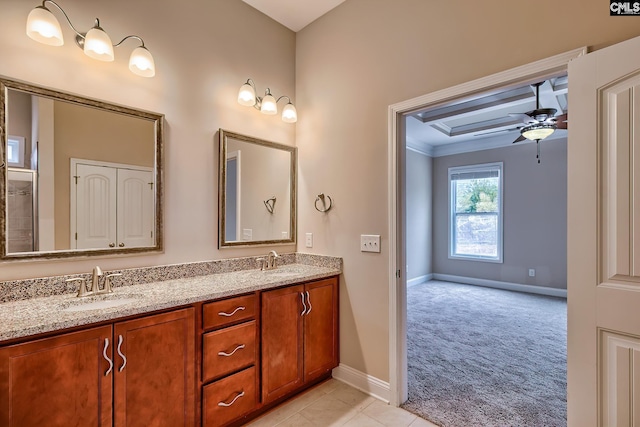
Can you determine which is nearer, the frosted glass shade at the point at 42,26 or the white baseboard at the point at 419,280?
the frosted glass shade at the point at 42,26

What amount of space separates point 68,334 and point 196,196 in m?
1.12

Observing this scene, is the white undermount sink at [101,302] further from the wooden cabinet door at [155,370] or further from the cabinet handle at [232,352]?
the cabinet handle at [232,352]

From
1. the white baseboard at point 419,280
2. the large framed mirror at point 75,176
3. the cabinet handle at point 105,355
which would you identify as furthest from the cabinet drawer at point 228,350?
the white baseboard at point 419,280

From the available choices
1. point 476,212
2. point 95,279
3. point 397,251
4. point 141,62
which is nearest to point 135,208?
point 95,279

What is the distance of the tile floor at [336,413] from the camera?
1920mm

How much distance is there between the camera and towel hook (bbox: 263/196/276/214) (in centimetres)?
264

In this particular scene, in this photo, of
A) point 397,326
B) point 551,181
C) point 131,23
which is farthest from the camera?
point 551,181

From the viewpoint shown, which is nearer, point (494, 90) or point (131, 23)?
point (494, 90)

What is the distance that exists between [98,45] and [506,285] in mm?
6365

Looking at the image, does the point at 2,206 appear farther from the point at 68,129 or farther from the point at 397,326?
the point at 397,326

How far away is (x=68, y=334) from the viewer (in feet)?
4.12

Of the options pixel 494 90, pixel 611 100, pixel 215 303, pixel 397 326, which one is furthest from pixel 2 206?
pixel 611 100

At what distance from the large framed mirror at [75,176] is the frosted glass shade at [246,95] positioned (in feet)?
2.08

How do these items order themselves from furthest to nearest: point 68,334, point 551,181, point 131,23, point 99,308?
point 551,181 < point 131,23 < point 99,308 < point 68,334
